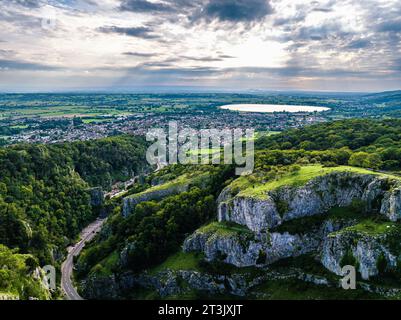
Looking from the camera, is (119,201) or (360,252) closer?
(360,252)

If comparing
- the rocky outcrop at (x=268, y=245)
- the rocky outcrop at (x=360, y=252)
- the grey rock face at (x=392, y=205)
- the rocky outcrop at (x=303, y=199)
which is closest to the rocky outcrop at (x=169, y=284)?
the rocky outcrop at (x=268, y=245)

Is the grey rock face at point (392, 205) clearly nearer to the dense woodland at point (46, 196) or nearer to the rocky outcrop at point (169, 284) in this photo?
the rocky outcrop at point (169, 284)

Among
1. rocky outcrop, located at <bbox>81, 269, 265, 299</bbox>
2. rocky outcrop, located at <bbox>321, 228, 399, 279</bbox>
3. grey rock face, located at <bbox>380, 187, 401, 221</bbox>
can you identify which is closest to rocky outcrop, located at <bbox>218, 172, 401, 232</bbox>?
grey rock face, located at <bbox>380, 187, 401, 221</bbox>

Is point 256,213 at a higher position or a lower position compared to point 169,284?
higher

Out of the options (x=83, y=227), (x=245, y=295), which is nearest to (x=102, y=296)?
(x=245, y=295)

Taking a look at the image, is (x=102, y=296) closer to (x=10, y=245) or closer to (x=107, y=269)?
(x=107, y=269)

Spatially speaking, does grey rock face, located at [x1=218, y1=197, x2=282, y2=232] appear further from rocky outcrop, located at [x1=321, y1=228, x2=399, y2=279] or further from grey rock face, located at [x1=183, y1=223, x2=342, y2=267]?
rocky outcrop, located at [x1=321, y1=228, x2=399, y2=279]

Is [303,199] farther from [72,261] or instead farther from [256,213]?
[72,261]

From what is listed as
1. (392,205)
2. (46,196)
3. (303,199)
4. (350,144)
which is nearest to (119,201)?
(46,196)

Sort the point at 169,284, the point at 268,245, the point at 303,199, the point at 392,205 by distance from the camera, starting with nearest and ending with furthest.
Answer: the point at 392,205, the point at 268,245, the point at 169,284, the point at 303,199
